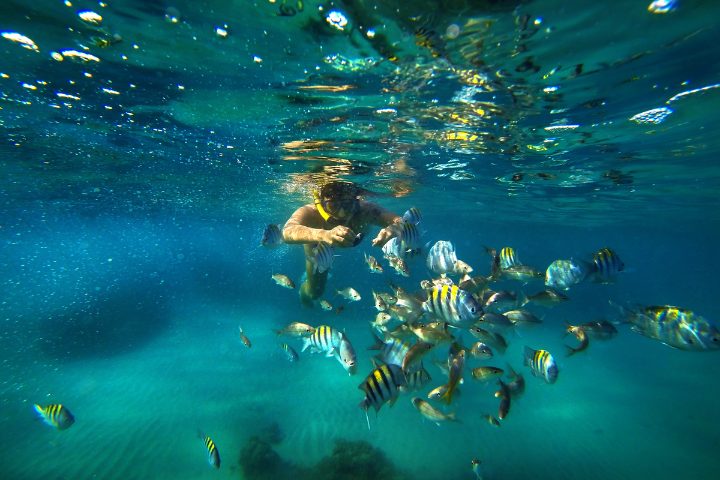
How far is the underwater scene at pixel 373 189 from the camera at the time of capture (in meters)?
6.43

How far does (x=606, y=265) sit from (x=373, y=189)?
1868 cm

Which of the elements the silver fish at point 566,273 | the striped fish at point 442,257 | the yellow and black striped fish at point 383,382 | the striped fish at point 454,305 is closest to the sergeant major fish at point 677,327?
the silver fish at point 566,273

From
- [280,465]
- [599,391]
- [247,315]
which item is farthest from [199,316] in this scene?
[599,391]

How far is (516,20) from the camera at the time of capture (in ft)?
20.7

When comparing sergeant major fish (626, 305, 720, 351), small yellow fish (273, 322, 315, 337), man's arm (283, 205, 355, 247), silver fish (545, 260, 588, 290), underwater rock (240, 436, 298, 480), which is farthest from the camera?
underwater rock (240, 436, 298, 480)

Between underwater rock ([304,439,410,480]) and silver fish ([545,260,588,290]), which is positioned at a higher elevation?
silver fish ([545,260,588,290])

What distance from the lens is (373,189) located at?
2439cm

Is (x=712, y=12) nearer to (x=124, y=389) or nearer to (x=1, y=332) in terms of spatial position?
(x=124, y=389)

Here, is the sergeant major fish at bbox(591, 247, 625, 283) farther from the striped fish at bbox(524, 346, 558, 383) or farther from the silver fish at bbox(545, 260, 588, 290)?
the striped fish at bbox(524, 346, 558, 383)

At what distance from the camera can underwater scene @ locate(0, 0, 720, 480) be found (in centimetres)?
643

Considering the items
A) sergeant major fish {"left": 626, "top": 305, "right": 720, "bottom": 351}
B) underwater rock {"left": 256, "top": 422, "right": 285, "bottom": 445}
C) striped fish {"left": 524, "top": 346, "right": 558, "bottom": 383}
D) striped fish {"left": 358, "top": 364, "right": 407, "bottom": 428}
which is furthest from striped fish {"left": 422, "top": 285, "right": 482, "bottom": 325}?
underwater rock {"left": 256, "top": 422, "right": 285, "bottom": 445}

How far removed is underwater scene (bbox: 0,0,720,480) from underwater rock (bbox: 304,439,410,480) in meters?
0.11

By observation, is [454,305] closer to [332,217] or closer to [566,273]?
[566,273]

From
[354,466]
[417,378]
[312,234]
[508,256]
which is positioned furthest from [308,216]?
[354,466]
